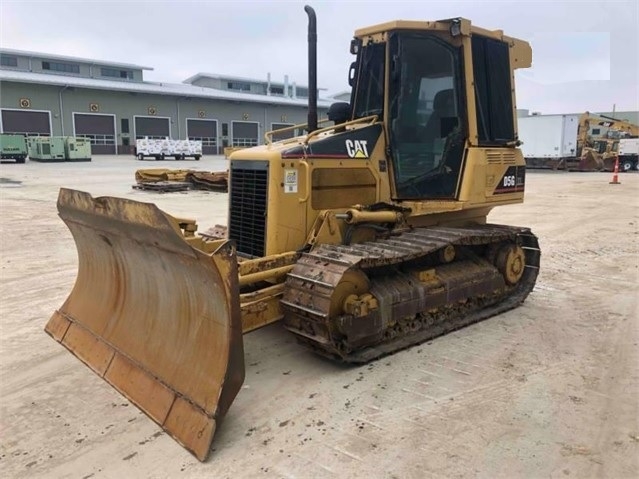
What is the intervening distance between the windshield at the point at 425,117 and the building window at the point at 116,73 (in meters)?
58.0

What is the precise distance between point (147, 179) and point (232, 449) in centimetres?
1746

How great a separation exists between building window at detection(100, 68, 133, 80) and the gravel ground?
56091 mm

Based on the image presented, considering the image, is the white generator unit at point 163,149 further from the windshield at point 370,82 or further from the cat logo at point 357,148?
the cat logo at point 357,148

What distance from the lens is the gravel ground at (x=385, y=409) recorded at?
3.09 metres

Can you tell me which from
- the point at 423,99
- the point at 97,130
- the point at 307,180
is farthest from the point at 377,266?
the point at 97,130

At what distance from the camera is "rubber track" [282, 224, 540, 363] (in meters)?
4.16

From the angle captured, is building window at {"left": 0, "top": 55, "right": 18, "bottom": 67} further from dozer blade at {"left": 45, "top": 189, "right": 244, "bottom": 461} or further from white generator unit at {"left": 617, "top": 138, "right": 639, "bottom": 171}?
dozer blade at {"left": 45, "top": 189, "right": 244, "bottom": 461}

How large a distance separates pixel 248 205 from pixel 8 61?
2222 inches

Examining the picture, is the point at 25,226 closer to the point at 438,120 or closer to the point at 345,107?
the point at 345,107

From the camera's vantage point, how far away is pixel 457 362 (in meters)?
4.48

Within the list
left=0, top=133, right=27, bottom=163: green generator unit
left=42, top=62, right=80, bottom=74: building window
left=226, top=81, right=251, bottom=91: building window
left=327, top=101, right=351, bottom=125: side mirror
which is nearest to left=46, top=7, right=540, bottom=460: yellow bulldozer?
left=327, top=101, right=351, bottom=125: side mirror

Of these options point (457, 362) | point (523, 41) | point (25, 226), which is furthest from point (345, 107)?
point (25, 226)

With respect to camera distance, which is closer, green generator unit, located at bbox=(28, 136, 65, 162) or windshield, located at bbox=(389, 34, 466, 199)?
windshield, located at bbox=(389, 34, 466, 199)

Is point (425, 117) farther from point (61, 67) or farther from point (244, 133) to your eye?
point (61, 67)
